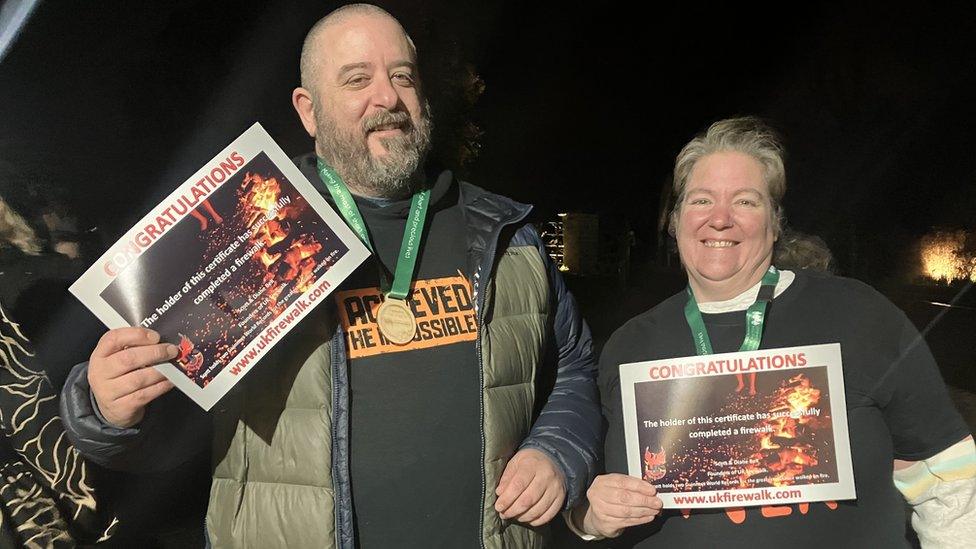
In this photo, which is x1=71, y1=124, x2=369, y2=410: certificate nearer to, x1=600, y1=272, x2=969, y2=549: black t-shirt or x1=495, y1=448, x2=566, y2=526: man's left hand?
x1=495, y1=448, x2=566, y2=526: man's left hand

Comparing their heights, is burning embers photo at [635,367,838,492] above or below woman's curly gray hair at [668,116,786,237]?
below

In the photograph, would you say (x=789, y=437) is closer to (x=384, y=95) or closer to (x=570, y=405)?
(x=570, y=405)

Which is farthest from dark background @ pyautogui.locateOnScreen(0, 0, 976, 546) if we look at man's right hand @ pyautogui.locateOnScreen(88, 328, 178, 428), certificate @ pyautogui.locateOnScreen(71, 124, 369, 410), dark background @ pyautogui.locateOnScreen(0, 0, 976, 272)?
certificate @ pyautogui.locateOnScreen(71, 124, 369, 410)

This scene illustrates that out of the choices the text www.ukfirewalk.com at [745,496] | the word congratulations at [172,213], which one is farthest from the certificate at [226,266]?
the text www.ukfirewalk.com at [745,496]

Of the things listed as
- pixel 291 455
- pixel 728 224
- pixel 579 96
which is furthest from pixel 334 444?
pixel 579 96

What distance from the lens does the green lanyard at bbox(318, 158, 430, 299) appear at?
1918 mm

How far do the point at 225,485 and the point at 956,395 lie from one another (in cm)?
724

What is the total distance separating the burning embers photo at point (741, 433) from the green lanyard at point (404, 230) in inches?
29.2

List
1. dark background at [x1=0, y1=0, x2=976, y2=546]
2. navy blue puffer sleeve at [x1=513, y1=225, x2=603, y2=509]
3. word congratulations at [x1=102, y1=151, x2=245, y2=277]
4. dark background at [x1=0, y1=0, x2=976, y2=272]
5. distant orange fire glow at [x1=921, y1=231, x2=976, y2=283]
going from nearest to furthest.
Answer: word congratulations at [x1=102, y1=151, x2=245, y2=277] < navy blue puffer sleeve at [x1=513, y1=225, x2=603, y2=509] < dark background at [x1=0, y1=0, x2=976, y2=546] < dark background at [x1=0, y1=0, x2=976, y2=272] < distant orange fire glow at [x1=921, y1=231, x2=976, y2=283]

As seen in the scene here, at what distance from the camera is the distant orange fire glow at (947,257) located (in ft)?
35.5

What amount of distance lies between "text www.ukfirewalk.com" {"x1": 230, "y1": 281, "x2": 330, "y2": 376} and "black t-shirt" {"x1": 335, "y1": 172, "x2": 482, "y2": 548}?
0.19 m

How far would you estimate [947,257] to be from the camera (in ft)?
38.5

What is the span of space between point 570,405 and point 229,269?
41.8 inches

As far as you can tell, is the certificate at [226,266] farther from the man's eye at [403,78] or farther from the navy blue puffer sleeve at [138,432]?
the man's eye at [403,78]
